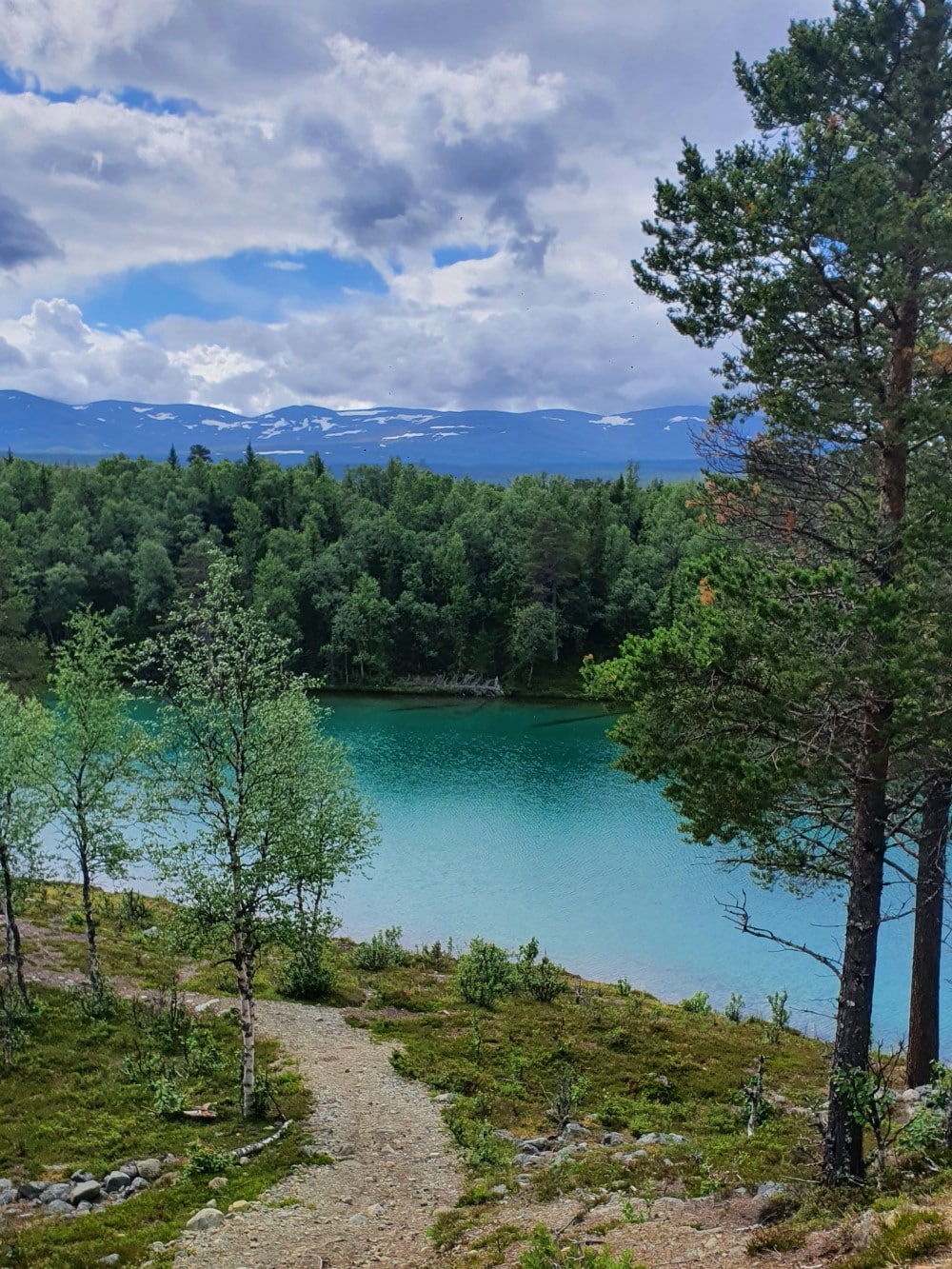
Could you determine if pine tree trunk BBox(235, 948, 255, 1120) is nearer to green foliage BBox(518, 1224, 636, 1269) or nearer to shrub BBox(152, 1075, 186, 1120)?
shrub BBox(152, 1075, 186, 1120)

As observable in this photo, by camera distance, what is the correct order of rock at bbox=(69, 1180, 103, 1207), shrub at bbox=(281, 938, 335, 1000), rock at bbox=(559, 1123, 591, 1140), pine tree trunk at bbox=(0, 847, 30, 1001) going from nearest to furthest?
1. rock at bbox=(69, 1180, 103, 1207)
2. rock at bbox=(559, 1123, 591, 1140)
3. pine tree trunk at bbox=(0, 847, 30, 1001)
4. shrub at bbox=(281, 938, 335, 1000)

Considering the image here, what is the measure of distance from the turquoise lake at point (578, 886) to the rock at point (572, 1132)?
23.0 feet

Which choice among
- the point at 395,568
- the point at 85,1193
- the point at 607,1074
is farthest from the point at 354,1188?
the point at 395,568

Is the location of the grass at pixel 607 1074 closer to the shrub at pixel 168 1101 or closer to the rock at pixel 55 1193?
the shrub at pixel 168 1101

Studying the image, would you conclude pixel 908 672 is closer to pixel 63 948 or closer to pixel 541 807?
pixel 63 948

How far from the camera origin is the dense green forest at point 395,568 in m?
78.4

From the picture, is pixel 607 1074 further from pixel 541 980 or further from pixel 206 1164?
pixel 206 1164

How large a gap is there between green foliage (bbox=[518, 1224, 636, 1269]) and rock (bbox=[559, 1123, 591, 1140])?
191 inches

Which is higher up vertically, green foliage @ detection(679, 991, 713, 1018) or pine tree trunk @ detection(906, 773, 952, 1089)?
pine tree trunk @ detection(906, 773, 952, 1089)

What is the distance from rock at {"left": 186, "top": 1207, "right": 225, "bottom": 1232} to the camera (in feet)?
34.9

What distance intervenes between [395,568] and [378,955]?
204 ft

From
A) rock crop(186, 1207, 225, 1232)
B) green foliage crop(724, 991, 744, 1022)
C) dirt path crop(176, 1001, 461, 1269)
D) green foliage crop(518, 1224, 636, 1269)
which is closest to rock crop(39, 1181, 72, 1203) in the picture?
rock crop(186, 1207, 225, 1232)

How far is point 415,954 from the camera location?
2673 cm

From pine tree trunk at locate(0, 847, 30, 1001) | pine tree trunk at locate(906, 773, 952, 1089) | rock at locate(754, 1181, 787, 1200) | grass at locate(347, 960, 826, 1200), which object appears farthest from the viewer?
pine tree trunk at locate(0, 847, 30, 1001)
